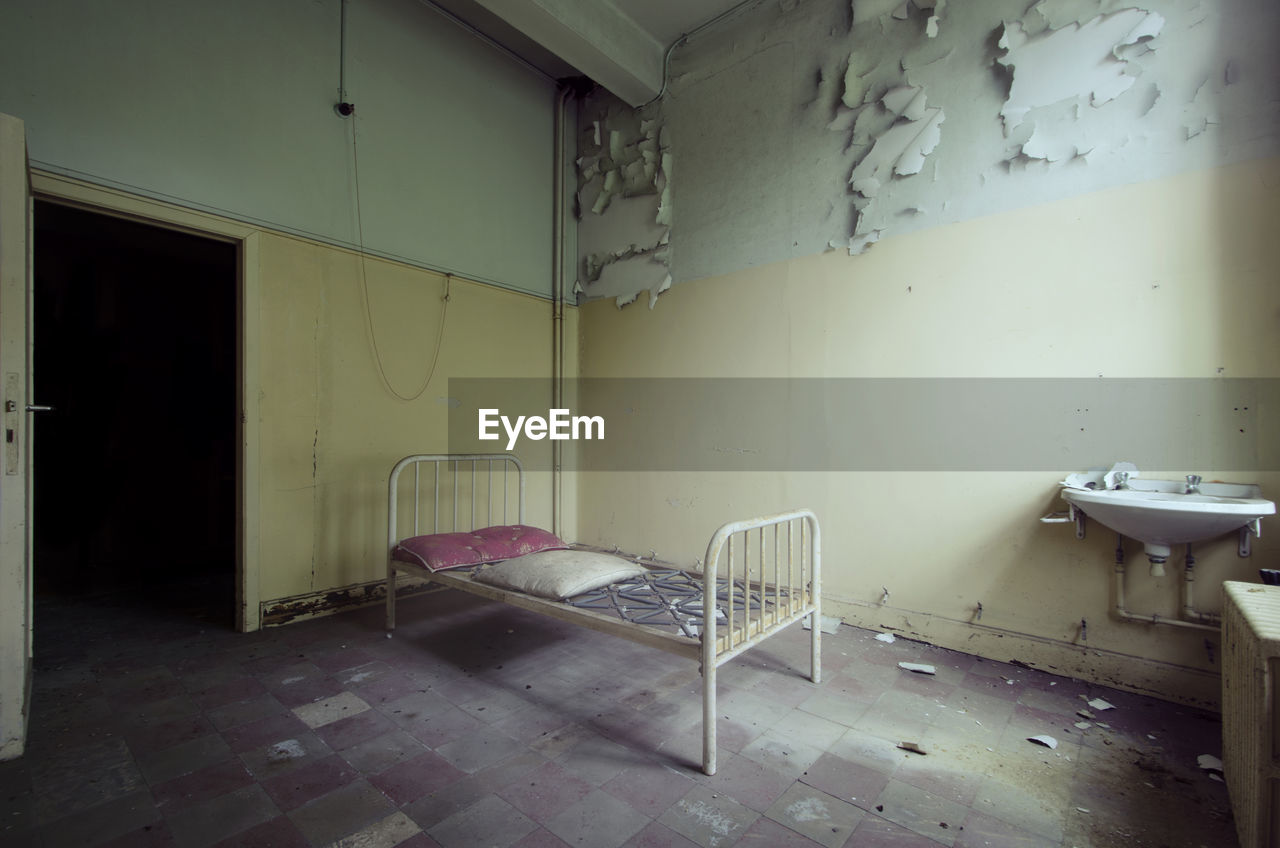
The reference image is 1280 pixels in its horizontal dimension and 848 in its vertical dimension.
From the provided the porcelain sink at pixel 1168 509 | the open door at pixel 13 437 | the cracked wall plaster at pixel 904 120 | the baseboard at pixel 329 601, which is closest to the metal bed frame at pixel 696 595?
the baseboard at pixel 329 601

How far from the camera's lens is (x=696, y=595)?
249 cm

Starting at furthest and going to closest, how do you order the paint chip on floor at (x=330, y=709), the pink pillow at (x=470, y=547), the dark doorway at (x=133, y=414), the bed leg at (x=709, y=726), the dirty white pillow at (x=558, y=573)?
the dark doorway at (x=133, y=414) < the pink pillow at (x=470, y=547) < the dirty white pillow at (x=558, y=573) < the paint chip on floor at (x=330, y=709) < the bed leg at (x=709, y=726)

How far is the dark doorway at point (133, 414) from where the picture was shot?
3859mm

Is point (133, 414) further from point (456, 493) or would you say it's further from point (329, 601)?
point (456, 493)

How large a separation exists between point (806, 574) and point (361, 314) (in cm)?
327

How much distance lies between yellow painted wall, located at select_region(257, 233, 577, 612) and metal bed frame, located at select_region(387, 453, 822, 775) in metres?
0.28

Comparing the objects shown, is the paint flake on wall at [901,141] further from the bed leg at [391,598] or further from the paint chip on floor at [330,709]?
the paint chip on floor at [330,709]

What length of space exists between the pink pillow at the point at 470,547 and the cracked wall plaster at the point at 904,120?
216 cm

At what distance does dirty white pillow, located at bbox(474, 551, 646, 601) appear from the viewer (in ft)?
7.80

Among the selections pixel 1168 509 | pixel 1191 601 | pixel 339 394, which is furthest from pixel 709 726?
pixel 339 394

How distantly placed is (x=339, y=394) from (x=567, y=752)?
2.56 metres

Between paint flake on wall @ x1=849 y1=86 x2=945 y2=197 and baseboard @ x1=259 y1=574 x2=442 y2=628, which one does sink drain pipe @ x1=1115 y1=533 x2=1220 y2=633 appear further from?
baseboard @ x1=259 y1=574 x2=442 y2=628

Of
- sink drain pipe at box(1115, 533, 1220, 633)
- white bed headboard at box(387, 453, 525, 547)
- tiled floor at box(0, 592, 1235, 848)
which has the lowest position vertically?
tiled floor at box(0, 592, 1235, 848)

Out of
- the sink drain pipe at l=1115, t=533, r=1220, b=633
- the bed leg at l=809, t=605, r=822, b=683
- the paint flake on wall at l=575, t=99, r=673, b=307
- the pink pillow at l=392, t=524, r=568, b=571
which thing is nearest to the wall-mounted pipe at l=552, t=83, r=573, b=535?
the paint flake on wall at l=575, t=99, r=673, b=307
